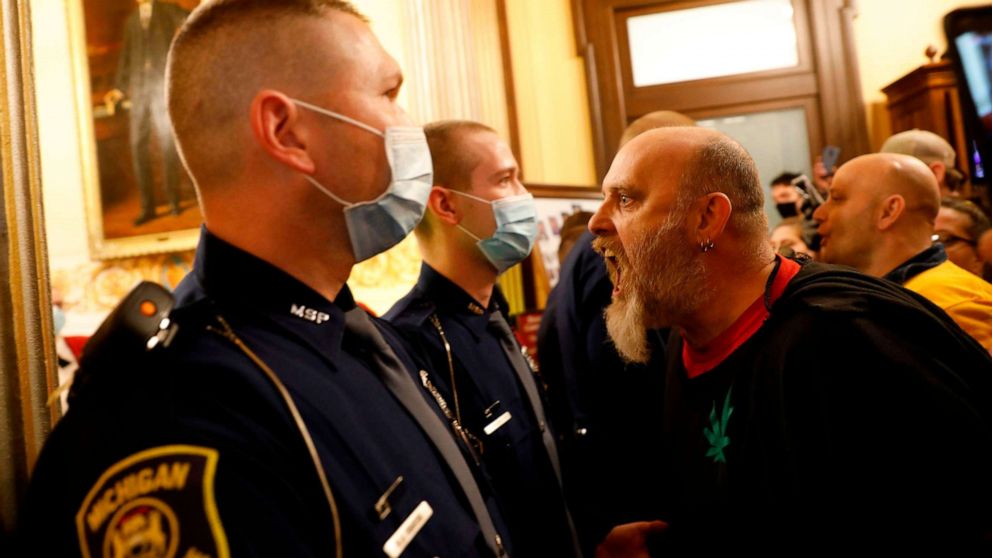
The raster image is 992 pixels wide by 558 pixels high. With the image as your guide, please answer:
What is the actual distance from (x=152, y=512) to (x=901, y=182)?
2734mm

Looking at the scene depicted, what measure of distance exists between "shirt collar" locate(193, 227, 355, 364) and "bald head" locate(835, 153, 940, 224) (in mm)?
2317

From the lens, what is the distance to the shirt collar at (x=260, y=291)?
125cm

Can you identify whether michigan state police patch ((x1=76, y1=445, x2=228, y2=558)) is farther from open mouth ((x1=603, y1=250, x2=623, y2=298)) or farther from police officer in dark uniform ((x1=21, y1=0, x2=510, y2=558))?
open mouth ((x1=603, y1=250, x2=623, y2=298))

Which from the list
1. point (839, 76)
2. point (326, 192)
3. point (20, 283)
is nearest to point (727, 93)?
point (839, 76)

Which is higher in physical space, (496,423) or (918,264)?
(918,264)

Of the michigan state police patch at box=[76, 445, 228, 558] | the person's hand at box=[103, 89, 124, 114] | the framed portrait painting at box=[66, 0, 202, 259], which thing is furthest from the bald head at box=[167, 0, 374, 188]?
the person's hand at box=[103, 89, 124, 114]

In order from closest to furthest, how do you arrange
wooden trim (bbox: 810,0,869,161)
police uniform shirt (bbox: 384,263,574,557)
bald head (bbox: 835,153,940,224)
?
police uniform shirt (bbox: 384,263,574,557)
bald head (bbox: 835,153,940,224)
wooden trim (bbox: 810,0,869,161)

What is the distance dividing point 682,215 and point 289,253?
42.7 inches

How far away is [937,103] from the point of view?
6.28 metres

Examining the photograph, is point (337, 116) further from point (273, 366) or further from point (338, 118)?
point (273, 366)

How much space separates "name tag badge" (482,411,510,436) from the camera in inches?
84.4

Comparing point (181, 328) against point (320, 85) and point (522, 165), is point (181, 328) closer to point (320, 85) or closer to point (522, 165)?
point (320, 85)

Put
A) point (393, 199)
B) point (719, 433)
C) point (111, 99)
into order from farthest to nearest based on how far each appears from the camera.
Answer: point (111, 99) → point (719, 433) → point (393, 199)

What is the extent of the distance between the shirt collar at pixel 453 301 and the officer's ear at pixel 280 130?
108cm
